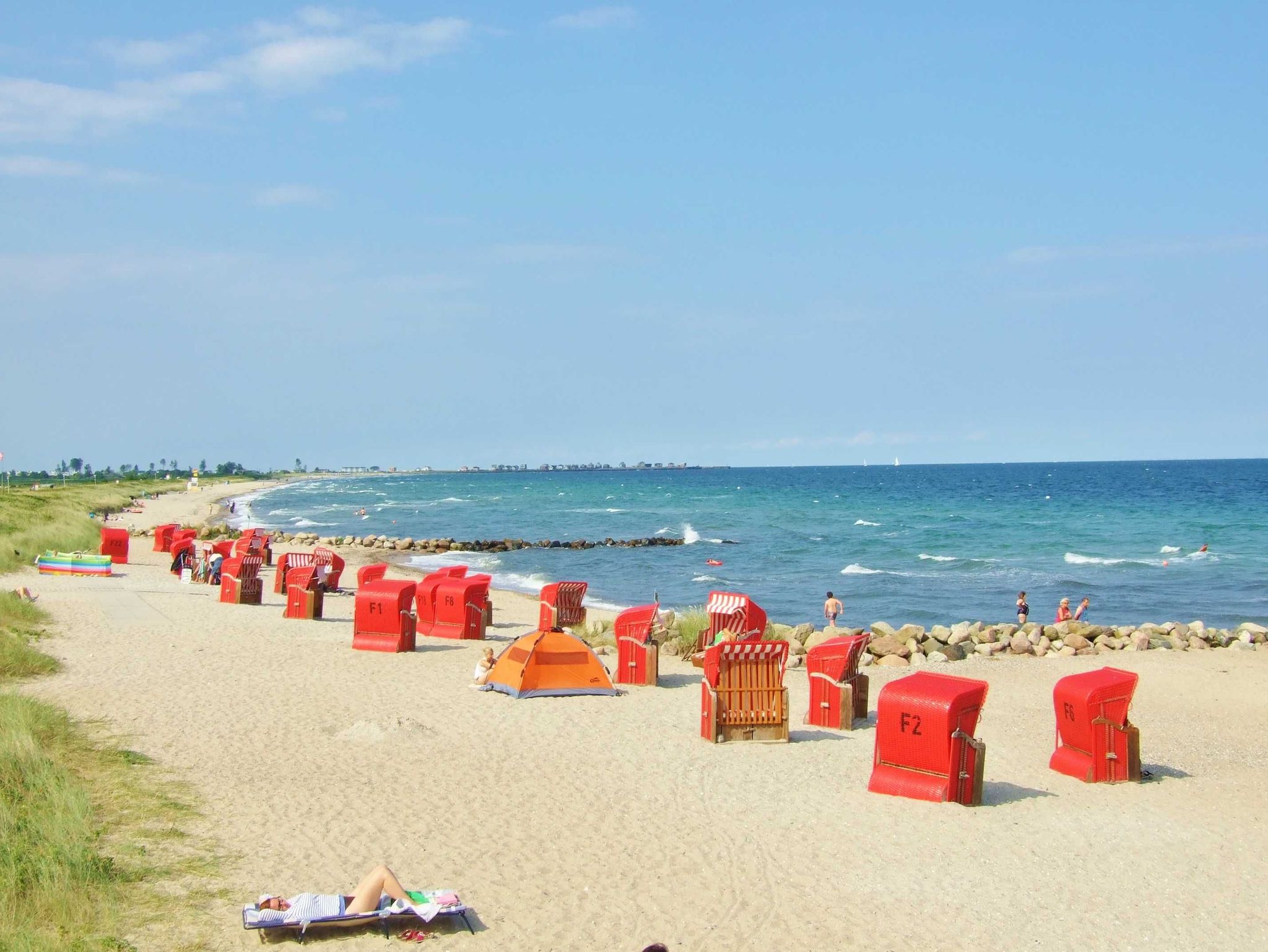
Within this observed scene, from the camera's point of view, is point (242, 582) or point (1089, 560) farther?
point (1089, 560)

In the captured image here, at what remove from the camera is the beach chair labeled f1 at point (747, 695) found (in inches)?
532

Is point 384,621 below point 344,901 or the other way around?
the other way around

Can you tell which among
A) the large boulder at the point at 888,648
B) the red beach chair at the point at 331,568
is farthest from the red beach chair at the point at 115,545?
the large boulder at the point at 888,648

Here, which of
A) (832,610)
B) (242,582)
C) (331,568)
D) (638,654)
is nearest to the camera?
(638,654)

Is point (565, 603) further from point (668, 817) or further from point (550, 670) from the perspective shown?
point (668, 817)

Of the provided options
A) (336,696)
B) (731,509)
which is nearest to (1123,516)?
(731,509)

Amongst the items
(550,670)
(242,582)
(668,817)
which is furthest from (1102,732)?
(242,582)

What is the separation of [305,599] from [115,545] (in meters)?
15.2

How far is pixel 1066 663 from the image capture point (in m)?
21.0

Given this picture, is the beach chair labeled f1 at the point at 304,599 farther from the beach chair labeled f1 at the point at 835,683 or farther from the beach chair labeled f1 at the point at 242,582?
the beach chair labeled f1 at the point at 835,683

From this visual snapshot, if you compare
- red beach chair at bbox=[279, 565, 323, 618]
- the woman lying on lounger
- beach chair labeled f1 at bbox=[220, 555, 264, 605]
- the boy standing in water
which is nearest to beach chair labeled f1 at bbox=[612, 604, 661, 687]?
the boy standing in water

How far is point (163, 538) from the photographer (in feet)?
139

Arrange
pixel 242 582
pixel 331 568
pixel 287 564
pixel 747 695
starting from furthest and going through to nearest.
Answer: pixel 331 568 → pixel 287 564 → pixel 242 582 → pixel 747 695

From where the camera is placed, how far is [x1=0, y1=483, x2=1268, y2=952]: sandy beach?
813 cm
